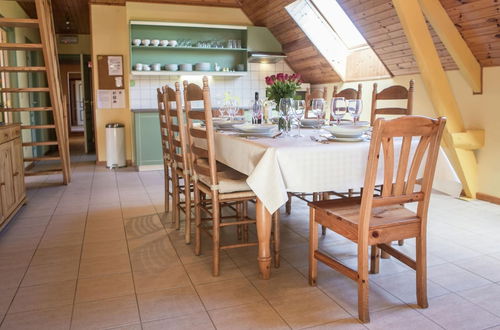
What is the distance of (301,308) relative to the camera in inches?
83.8

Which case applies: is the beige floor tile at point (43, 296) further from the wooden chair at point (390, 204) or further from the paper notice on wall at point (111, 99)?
the paper notice on wall at point (111, 99)

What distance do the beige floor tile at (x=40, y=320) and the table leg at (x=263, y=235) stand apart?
102cm

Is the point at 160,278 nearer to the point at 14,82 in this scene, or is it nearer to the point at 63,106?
the point at 63,106

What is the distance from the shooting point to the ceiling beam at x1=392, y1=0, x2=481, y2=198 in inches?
156

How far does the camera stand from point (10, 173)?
359 centimetres

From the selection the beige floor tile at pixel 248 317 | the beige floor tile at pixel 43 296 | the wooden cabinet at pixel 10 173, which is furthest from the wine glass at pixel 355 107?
the wooden cabinet at pixel 10 173

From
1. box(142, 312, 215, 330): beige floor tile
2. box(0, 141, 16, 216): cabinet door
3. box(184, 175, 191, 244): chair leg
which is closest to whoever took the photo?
box(142, 312, 215, 330): beige floor tile

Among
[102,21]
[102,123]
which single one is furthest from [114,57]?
[102,123]

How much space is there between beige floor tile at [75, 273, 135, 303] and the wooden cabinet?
1222 millimetres

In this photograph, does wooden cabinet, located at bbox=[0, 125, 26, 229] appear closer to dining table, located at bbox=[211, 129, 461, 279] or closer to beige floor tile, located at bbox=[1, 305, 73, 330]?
beige floor tile, located at bbox=[1, 305, 73, 330]

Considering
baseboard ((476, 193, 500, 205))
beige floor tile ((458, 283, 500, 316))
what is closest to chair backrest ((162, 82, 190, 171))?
beige floor tile ((458, 283, 500, 316))

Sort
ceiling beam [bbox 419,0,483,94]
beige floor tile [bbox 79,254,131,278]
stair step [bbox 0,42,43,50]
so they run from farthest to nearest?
stair step [bbox 0,42,43,50] < ceiling beam [bbox 419,0,483,94] < beige floor tile [bbox 79,254,131,278]

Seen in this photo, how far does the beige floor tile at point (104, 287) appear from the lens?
2.27 metres

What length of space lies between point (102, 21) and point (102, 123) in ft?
5.09
